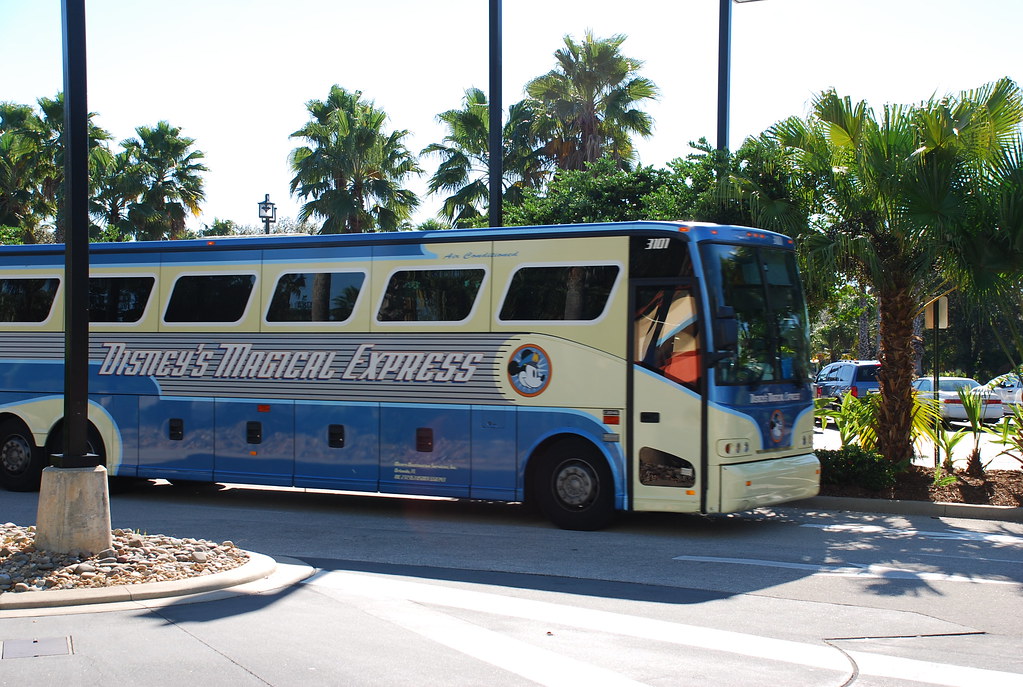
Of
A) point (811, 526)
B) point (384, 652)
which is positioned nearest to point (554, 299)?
point (811, 526)

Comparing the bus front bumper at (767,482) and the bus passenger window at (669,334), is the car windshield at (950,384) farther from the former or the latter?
the bus passenger window at (669,334)

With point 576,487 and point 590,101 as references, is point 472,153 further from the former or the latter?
point 576,487

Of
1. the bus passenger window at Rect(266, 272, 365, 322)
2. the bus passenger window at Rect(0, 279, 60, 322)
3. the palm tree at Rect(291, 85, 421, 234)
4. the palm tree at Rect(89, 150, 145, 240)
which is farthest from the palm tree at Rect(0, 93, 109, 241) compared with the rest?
the bus passenger window at Rect(266, 272, 365, 322)

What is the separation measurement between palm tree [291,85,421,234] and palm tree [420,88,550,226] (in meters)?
1.99

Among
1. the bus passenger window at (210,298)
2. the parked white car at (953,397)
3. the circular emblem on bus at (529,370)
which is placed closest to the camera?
the circular emblem on bus at (529,370)

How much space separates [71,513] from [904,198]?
9.94m

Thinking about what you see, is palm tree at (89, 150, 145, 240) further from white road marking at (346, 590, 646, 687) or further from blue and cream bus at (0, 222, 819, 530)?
white road marking at (346, 590, 646, 687)

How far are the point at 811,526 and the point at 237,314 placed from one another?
23.8 ft

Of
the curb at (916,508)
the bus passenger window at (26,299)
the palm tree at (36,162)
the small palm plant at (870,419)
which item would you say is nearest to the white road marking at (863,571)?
the curb at (916,508)

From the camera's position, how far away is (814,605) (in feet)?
26.0

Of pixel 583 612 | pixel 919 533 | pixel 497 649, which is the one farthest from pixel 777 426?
pixel 497 649

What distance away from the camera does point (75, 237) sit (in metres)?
8.55

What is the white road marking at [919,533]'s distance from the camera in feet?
36.3

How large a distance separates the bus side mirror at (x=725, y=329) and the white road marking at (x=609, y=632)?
3865mm
